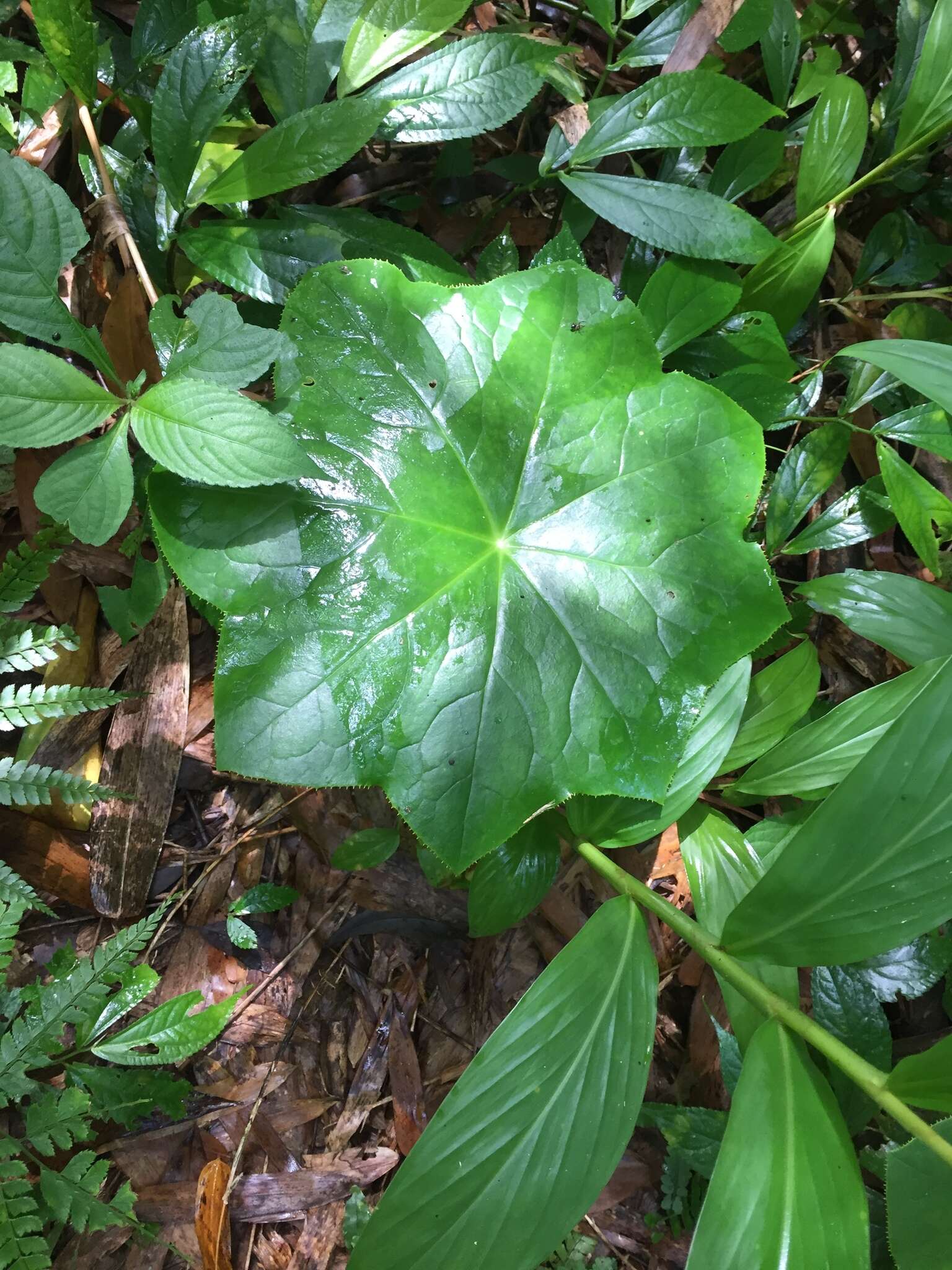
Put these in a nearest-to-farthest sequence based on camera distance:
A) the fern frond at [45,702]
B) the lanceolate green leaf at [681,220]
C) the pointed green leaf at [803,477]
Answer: the fern frond at [45,702]
the lanceolate green leaf at [681,220]
the pointed green leaf at [803,477]

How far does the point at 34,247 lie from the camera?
1.26 metres

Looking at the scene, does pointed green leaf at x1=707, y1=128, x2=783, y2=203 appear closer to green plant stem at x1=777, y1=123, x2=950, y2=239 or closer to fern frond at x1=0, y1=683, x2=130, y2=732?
green plant stem at x1=777, y1=123, x2=950, y2=239

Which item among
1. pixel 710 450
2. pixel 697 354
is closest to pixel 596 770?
pixel 710 450

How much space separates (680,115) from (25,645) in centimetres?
194

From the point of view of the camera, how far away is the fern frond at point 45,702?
162 cm

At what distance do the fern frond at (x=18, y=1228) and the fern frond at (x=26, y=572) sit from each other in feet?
3.80

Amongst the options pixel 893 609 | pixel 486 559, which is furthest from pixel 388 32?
pixel 893 609

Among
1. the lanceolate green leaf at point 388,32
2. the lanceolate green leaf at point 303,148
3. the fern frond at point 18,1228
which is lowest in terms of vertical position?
the fern frond at point 18,1228

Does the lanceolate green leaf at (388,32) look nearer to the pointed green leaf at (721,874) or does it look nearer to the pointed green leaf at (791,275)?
the pointed green leaf at (791,275)

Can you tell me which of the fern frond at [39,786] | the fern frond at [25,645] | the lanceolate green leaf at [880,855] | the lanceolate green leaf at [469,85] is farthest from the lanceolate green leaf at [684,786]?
the lanceolate green leaf at [469,85]

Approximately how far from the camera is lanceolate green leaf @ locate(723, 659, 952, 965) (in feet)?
3.91

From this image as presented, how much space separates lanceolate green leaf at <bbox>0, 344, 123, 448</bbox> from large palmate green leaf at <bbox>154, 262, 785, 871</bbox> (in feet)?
0.70

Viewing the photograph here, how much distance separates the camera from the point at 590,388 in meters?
1.52

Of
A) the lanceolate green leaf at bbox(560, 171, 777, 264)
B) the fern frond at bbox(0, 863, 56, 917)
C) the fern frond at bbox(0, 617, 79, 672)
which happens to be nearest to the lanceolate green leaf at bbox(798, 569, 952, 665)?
the lanceolate green leaf at bbox(560, 171, 777, 264)
